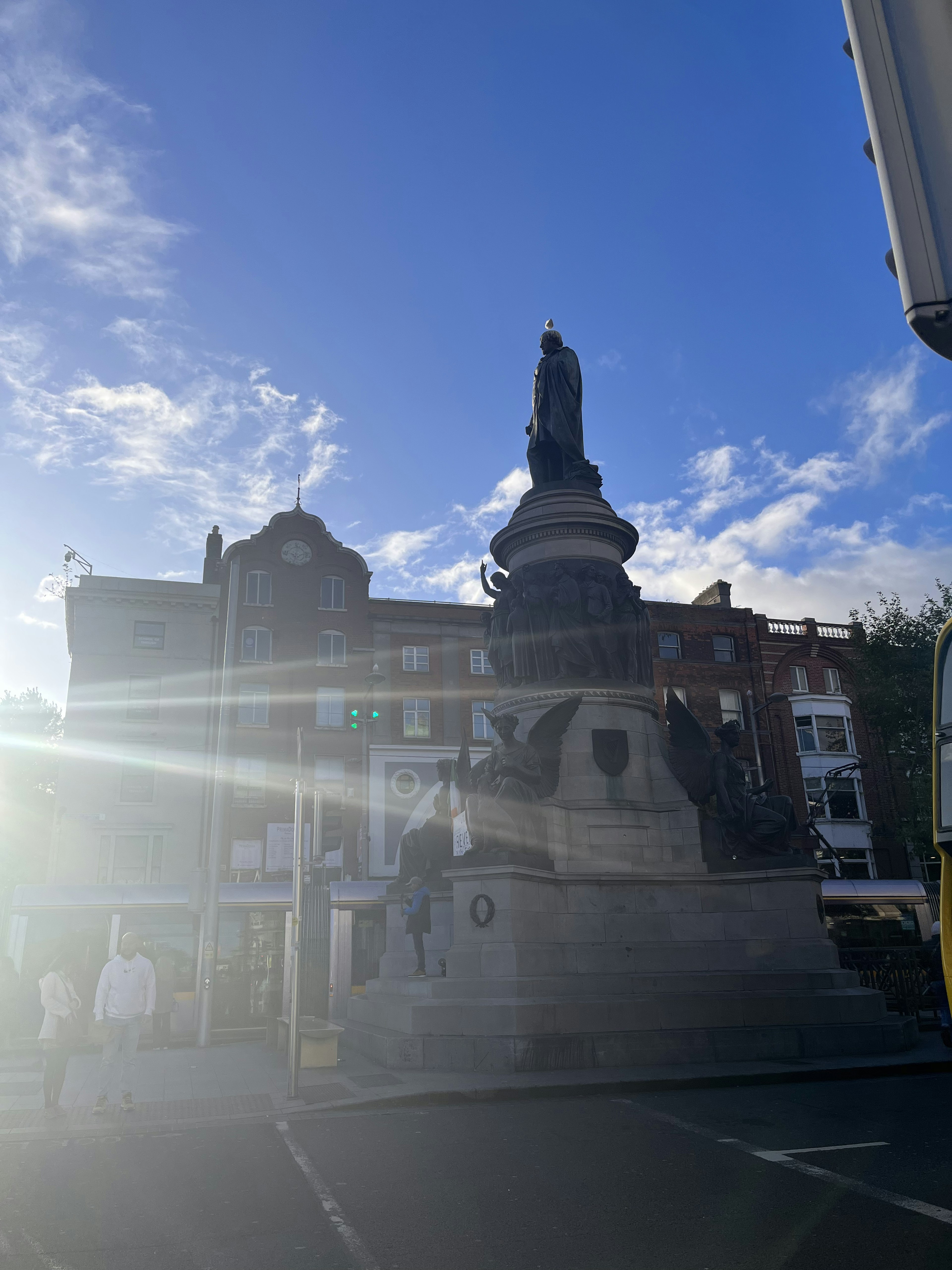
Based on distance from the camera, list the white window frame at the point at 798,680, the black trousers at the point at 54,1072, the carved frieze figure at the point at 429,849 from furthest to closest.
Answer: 1. the white window frame at the point at 798,680
2. the carved frieze figure at the point at 429,849
3. the black trousers at the point at 54,1072

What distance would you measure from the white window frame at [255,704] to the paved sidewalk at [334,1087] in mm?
27489

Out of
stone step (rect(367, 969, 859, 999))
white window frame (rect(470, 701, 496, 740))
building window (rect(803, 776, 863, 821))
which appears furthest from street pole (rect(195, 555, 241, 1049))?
building window (rect(803, 776, 863, 821))

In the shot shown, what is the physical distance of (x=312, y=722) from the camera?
41.9 metres

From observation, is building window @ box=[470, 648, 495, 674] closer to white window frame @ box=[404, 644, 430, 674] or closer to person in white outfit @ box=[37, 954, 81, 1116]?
white window frame @ box=[404, 644, 430, 674]

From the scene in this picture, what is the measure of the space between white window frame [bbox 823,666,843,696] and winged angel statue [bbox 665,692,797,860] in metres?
32.7

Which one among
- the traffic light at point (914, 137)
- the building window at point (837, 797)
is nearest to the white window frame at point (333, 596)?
the building window at point (837, 797)

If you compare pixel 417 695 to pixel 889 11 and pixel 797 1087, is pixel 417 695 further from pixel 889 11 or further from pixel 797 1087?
pixel 889 11

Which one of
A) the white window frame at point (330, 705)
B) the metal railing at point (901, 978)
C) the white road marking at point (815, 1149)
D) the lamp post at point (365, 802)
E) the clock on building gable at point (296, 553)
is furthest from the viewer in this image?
the clock on building gable at point (296, 553)

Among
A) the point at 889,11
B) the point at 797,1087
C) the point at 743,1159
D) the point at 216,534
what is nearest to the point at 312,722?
the point at 216,534

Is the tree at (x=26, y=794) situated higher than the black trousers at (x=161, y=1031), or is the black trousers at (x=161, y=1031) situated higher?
the tree at (x=26, y=794)

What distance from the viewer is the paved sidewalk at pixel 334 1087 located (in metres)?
9.83

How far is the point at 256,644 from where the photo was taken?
4278 cm

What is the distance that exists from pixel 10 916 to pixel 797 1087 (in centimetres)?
1908

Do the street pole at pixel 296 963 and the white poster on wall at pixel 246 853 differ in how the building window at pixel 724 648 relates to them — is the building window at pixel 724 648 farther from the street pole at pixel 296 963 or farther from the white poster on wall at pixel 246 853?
the street pole at pixel 296 963
